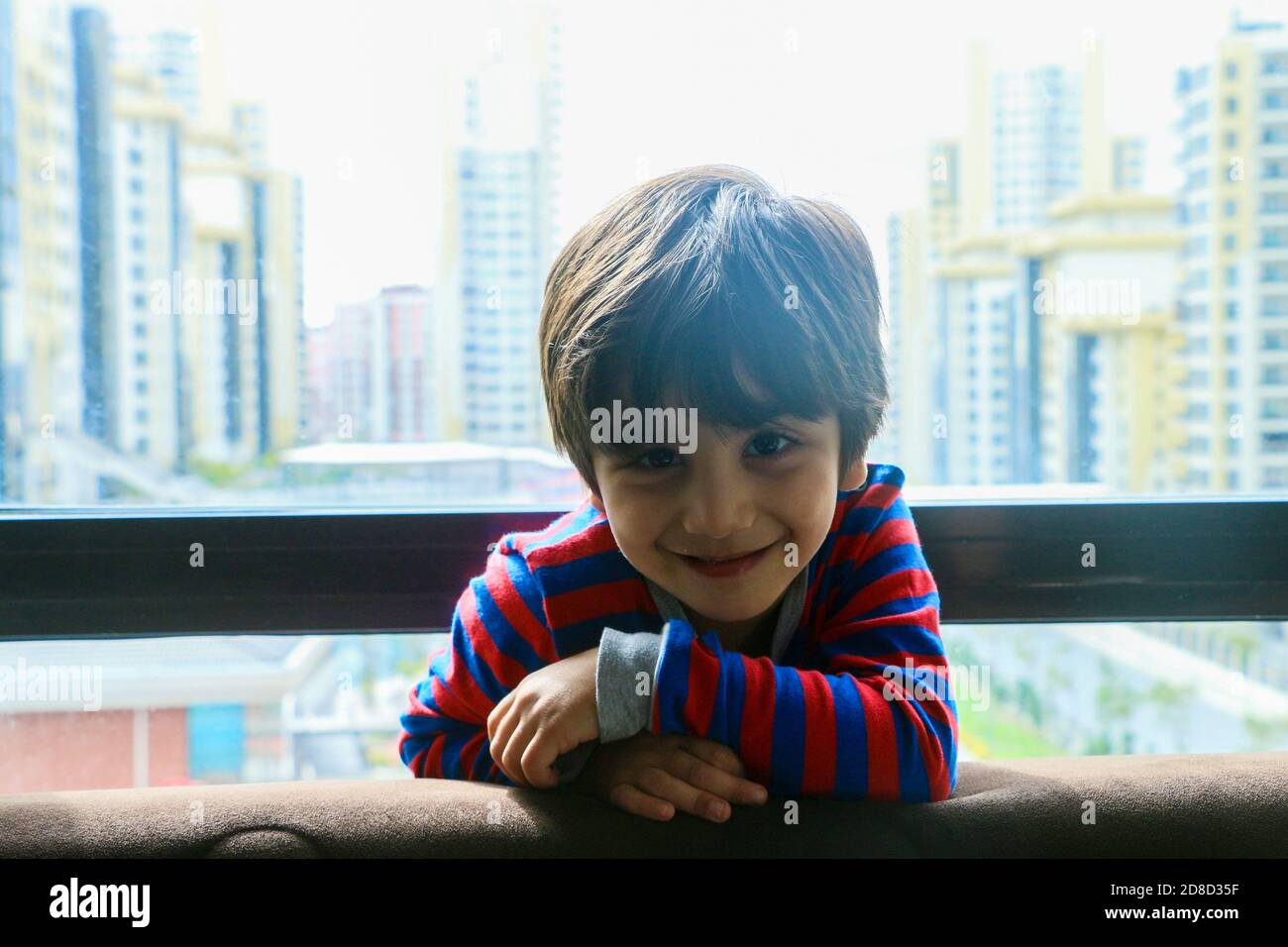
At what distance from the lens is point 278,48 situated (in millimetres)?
1272

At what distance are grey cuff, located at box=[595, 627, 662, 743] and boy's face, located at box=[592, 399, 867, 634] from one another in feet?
0.23

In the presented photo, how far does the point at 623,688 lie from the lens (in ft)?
2.77

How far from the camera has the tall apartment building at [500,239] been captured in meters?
1.29

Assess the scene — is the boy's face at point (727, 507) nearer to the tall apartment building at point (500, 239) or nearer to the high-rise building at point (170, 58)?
the tall apartment building at point (500, 239)

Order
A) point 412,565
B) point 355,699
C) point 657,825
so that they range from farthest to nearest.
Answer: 1. point 355,699
2. point 412,565
3. point 657,825

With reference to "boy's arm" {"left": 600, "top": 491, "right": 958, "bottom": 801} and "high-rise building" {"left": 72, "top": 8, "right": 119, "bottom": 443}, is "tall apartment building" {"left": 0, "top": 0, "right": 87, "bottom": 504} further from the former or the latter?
"boy's arm" {"left": 600, "top": 491, "right": 958, "bottom": 801}

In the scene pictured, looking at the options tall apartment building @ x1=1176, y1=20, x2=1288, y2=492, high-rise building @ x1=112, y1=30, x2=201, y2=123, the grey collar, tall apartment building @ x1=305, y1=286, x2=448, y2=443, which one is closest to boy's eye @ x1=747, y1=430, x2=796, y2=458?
the grey collar

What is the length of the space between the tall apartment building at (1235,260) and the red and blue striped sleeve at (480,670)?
34.3 inches

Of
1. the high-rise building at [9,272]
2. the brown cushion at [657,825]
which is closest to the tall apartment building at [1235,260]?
the brown cushion at [657,825]

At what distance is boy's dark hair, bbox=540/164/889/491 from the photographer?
82 centimetres

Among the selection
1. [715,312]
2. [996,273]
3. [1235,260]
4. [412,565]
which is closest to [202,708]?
[412,565]

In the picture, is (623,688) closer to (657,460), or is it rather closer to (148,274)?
(657,460)

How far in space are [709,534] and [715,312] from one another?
171 mm

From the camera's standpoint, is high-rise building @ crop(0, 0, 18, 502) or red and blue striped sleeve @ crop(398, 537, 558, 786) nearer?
red and blue striped sleeve @ crop(398, 537, 558, 786)
